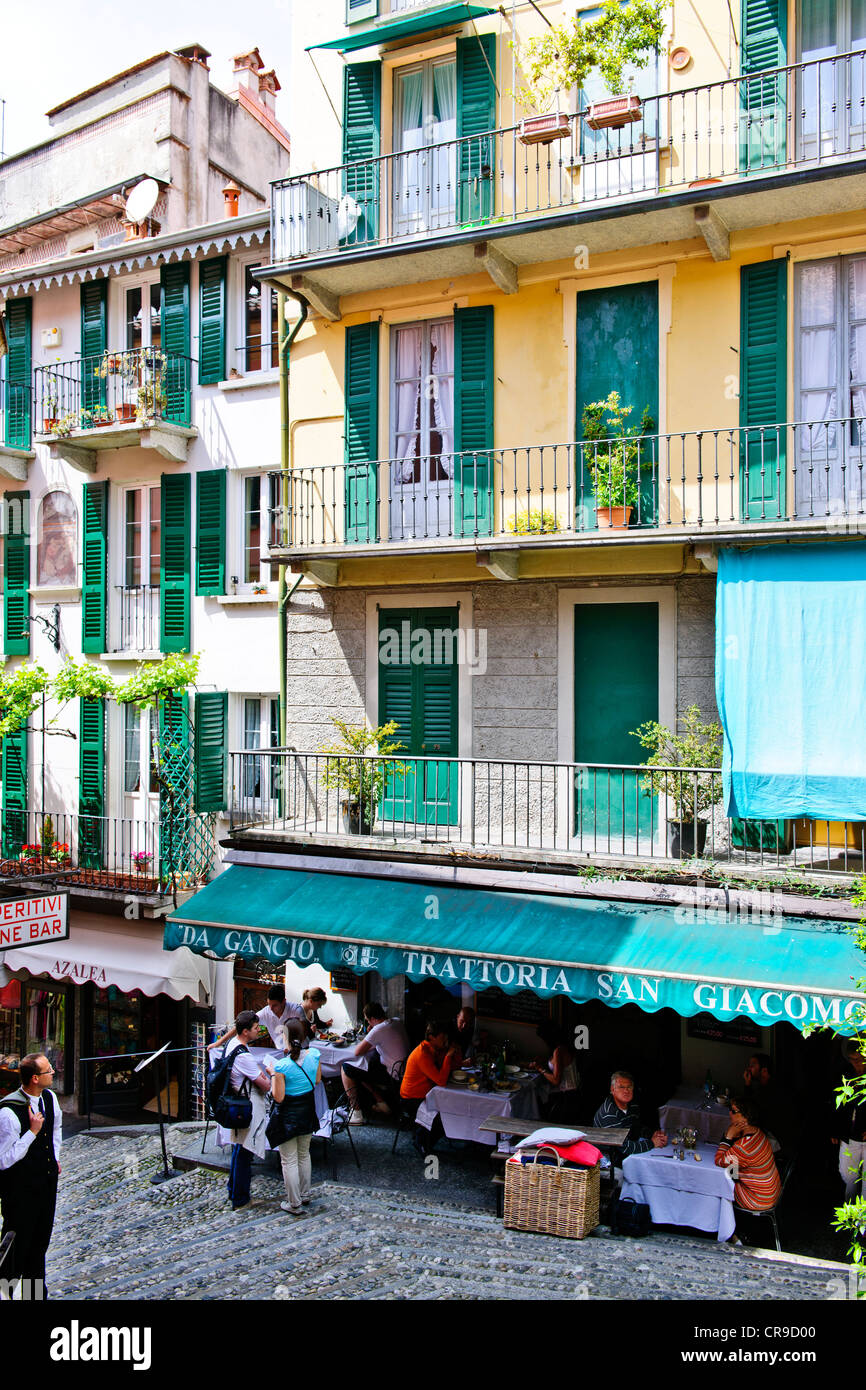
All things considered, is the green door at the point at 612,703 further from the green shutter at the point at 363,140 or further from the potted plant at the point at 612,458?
the green shutter at the point at 363,140

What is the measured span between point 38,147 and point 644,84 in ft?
45.6

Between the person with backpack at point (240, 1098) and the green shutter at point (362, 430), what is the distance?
631cm

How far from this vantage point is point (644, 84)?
12062mm

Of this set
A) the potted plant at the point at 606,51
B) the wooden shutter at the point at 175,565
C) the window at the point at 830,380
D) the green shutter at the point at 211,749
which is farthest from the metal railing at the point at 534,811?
the potted plant at the point at 606,51

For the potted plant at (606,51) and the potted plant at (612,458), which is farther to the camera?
the potted plant at (612,458)

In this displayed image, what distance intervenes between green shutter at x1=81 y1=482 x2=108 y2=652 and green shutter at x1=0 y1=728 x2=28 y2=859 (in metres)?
2.03

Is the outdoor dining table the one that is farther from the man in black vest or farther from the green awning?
the green awning

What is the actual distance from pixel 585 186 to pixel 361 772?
6.99m

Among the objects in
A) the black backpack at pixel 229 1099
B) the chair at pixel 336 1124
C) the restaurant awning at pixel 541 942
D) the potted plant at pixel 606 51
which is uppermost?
the potted plant at pixel 606 51

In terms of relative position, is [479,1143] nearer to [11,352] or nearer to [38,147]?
[11,352]

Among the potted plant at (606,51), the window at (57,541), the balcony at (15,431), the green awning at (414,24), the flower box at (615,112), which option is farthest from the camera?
the balcony at (15,431)

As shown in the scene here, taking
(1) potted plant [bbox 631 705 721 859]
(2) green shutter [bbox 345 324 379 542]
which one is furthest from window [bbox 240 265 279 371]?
(1) potted plant [bbox 631 705 721 859]

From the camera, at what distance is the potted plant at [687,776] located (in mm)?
11062

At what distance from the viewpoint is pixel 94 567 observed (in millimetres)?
16656
